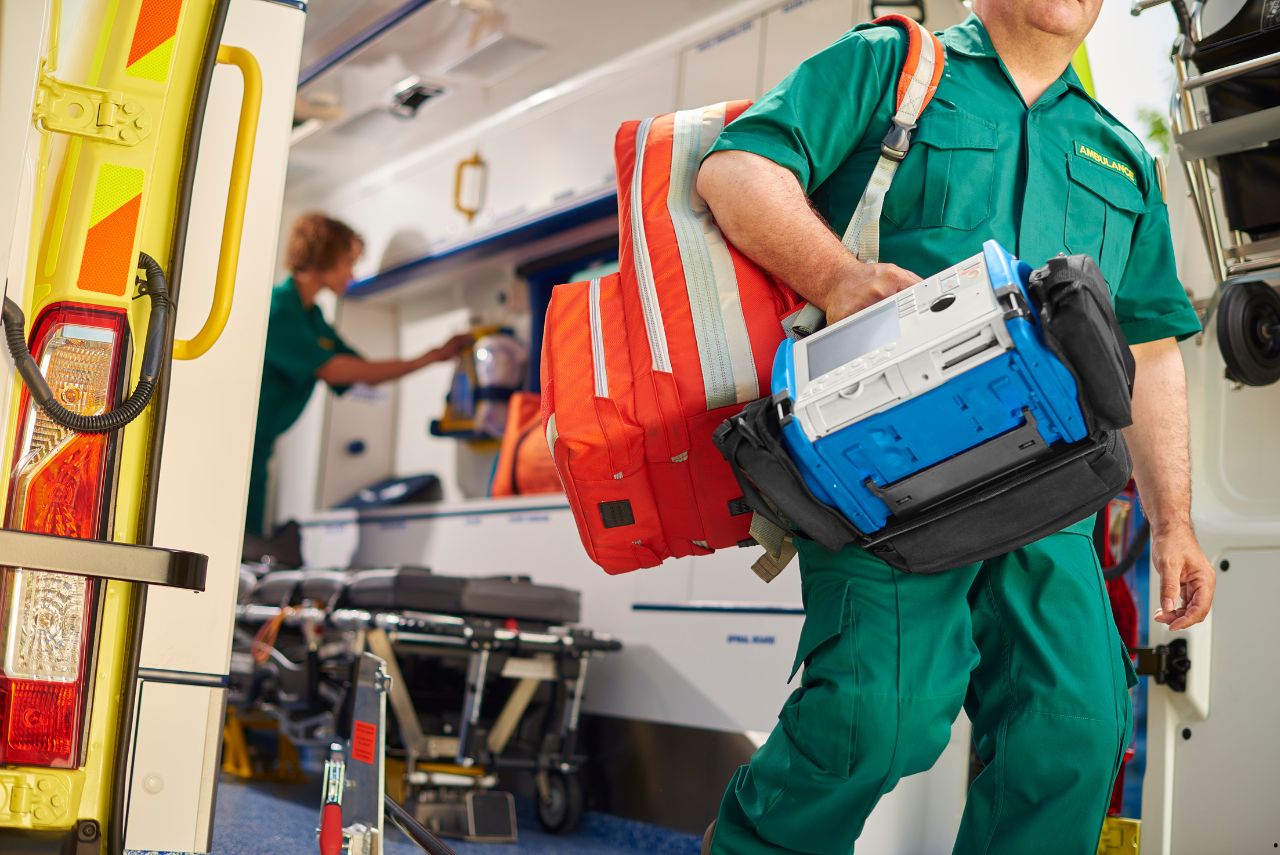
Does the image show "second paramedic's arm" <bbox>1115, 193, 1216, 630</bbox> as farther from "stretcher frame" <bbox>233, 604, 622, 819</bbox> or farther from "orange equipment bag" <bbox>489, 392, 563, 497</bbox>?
"orange equipment bag" <bbox>489, 392, 563, 497</bbox>

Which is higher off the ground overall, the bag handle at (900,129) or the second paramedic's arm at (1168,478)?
the bag handle at (900,129)

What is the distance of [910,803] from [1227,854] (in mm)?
706

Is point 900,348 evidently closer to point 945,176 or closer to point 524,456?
point 945,176

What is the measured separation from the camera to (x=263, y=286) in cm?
197

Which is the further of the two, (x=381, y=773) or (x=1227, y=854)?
(x=1227, y=854)

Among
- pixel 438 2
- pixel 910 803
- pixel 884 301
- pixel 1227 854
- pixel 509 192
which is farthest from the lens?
pixel 509 192

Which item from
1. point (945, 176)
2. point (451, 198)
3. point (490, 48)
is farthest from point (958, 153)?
point (451, 198)

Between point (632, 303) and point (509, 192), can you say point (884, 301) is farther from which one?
point (509, 192)

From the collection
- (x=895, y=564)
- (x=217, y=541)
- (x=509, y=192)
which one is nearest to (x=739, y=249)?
(x=895, y=564)

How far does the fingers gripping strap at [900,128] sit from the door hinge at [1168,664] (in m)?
1.36

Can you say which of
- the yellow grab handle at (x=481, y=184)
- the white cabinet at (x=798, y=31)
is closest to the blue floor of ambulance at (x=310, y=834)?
the white cabinet at (x=798, y=31)

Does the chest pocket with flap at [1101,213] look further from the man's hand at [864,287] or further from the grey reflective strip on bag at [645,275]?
the grey reflective strip on bag at [645,275]

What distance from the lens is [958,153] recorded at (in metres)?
2.04

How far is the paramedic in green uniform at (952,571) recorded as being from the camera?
186cm
